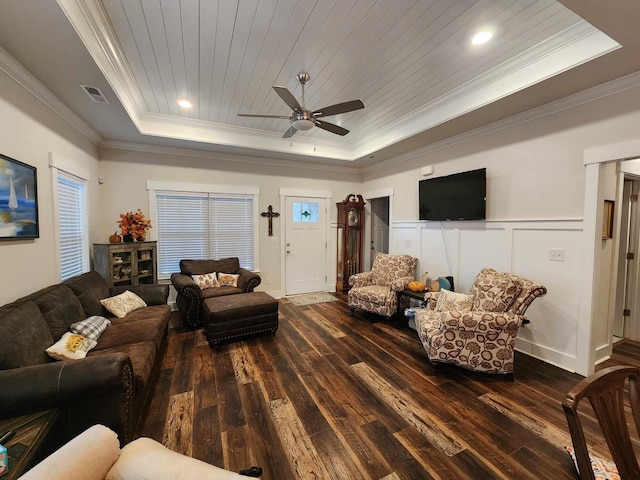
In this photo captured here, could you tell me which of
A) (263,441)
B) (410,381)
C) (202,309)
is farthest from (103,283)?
(410,381)

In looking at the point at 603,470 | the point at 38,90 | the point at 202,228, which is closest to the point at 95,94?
the point at 38,90

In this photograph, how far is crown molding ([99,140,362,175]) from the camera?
415 centimetres

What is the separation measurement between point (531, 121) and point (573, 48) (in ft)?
2.85

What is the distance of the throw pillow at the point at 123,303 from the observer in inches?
114

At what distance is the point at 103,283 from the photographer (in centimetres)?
318

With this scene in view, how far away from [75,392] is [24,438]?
1.35 feet

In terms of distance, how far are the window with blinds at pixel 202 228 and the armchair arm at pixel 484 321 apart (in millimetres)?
3612

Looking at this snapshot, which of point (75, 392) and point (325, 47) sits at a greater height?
point (325, 47)

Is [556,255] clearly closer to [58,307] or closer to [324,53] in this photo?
[324,53]

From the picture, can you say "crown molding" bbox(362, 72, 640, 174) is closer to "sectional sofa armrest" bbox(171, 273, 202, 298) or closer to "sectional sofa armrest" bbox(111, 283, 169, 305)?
"sectional sofa armrest" bbox(171, 273, 202, 298)

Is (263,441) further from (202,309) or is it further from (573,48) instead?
(573,48)

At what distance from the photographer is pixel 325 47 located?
93.3 inches

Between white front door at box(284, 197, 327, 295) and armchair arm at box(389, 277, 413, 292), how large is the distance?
78.9 inches

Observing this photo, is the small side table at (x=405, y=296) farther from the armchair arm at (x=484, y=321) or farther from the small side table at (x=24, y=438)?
the small side table at (x=24, y=438)
